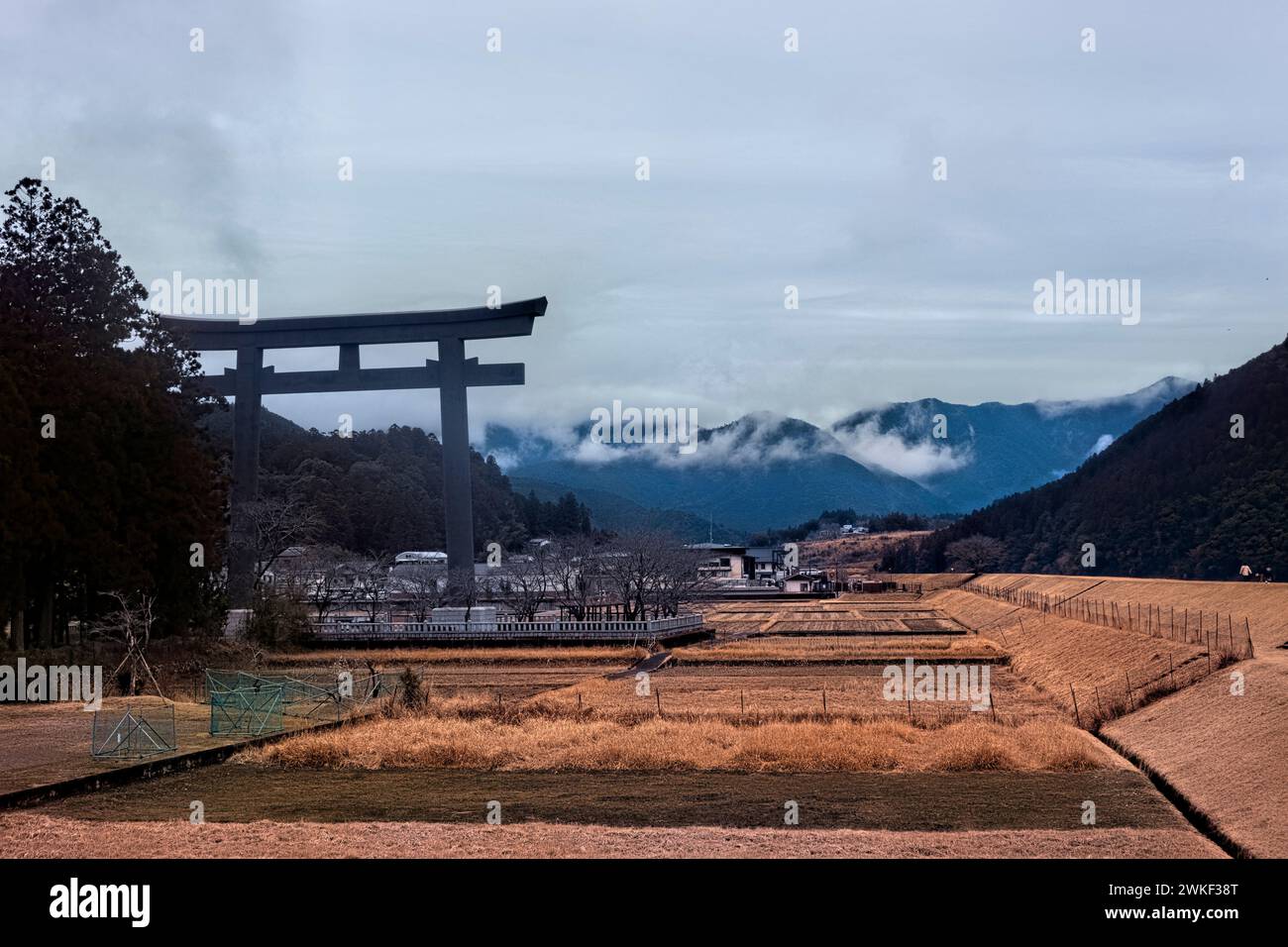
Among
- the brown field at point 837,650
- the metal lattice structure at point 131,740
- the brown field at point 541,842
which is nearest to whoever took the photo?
the brown field at point 541,842

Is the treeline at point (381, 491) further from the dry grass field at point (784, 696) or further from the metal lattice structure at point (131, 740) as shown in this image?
the metal lattice structure at point (131, 740)

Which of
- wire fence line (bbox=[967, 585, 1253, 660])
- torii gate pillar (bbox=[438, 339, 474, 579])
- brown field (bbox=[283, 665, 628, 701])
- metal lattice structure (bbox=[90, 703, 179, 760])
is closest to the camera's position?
metal lattice structure (bbox=[90, 703, 179, 760])

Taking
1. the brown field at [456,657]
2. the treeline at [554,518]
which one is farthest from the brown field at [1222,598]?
the treeline at [554,518]

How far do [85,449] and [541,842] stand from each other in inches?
997

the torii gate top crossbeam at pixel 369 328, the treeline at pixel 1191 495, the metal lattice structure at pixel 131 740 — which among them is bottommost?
the metal lattice structure at pixel 131 740

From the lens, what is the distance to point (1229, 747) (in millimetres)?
18891

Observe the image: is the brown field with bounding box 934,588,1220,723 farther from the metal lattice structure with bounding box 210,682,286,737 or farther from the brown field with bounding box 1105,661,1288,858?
the metal lattice structure with bounding box 210,682,286,737

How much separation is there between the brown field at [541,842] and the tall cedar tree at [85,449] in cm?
1922

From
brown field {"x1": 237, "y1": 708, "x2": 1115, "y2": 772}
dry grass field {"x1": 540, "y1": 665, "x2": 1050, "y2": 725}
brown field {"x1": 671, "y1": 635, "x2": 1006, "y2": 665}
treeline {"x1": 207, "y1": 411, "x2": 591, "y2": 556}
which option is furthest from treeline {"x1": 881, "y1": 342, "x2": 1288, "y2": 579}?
brown field {"x1": 237, "y1": 708, "x2": 1115, "y2": 772}

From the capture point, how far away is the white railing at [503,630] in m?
48.3

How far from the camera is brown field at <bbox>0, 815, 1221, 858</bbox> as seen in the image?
13.6 m

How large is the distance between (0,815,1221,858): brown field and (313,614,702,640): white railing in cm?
3244

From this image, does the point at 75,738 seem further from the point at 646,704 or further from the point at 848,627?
the point at 848,627

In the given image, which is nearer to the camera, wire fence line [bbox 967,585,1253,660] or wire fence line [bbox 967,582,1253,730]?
wire fence line [bbox 967,582,1253,730]
